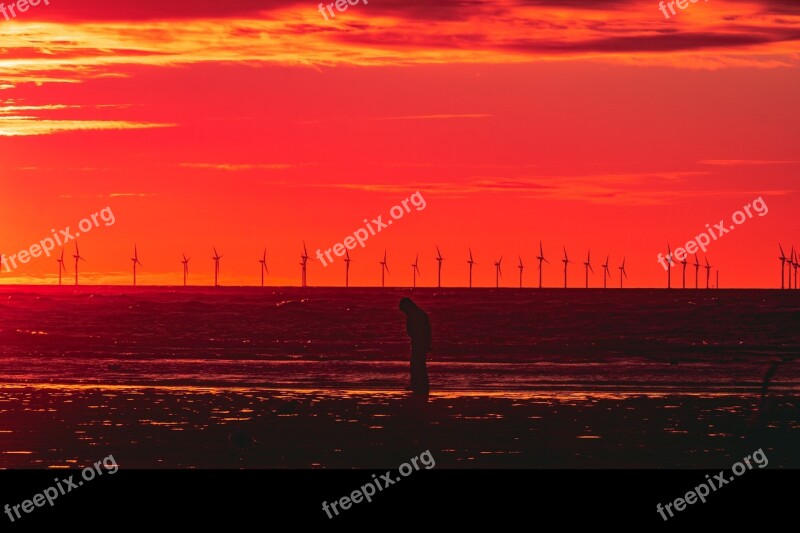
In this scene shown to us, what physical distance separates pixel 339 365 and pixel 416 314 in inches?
638

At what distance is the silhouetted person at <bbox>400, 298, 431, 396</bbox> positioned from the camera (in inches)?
1027

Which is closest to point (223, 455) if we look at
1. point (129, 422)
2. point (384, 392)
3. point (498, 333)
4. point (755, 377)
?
point (129, 422)

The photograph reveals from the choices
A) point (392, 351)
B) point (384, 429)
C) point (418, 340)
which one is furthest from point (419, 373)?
point (392, 351)

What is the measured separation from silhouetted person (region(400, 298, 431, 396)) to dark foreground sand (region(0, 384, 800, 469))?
0.58 meters

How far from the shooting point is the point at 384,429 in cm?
1925

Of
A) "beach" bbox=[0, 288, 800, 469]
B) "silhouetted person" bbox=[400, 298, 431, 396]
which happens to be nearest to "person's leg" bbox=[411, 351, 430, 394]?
"silhouetted person" bbox=[400, 298, 431, 396]

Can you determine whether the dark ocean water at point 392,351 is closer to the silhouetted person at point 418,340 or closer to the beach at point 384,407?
the beach at point 384,407

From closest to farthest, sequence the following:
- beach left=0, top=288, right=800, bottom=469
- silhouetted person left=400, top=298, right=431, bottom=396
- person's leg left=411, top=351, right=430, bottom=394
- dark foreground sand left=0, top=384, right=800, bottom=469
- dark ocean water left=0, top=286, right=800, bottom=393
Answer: dark foreground sand left=0, top=384, right=800, bottom=469, beach left=0, top=288, right=800, bottom=469, silhouetted person left=400, top=298, right=431, bottom=396, person's leg left=411, top=351, right=430, bottom=394, dark ocean water left=0, top=286, right=800, bottom=393

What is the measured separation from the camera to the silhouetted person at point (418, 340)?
2609cm

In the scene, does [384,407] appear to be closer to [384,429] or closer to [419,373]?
[419,373]

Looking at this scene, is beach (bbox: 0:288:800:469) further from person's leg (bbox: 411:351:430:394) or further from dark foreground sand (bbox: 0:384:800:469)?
person's leg (bbox: 411:351:430:394)

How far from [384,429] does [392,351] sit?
1394 inches

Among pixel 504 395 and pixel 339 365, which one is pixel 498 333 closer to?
pixel 339 365

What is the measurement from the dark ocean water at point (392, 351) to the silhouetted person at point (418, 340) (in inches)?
98.0
